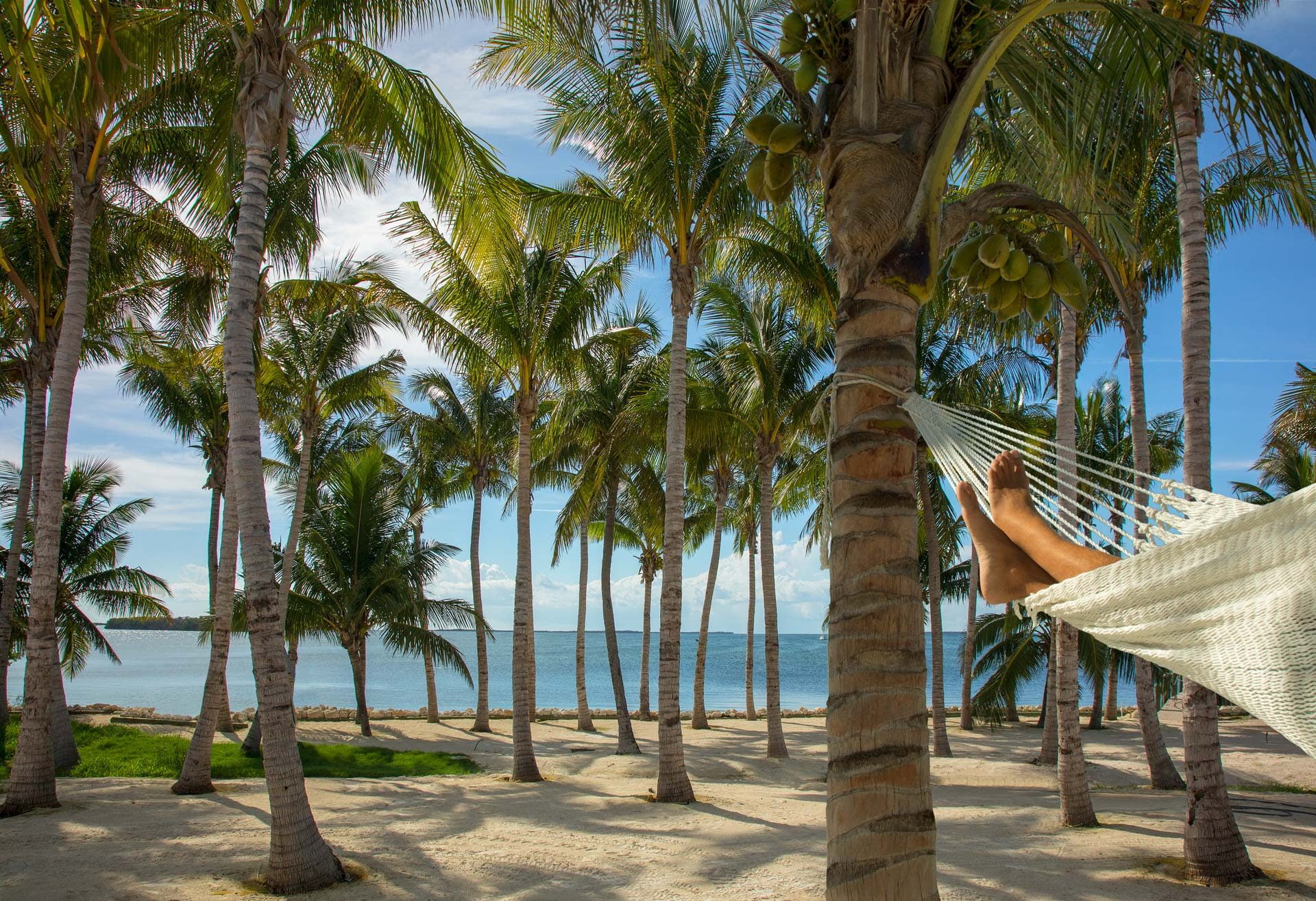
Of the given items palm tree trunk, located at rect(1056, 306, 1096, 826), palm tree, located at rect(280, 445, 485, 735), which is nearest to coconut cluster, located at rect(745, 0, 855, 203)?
palm tree trunk, located at rect(1056, 306, 1096, 826)

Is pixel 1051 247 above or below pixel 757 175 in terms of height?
below

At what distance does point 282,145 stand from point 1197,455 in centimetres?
742

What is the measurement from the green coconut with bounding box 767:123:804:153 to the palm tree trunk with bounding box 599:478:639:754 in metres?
13.2

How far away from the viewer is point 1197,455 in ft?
21.4

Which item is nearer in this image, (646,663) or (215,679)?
(215,679)

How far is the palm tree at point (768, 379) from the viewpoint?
44.6 feet

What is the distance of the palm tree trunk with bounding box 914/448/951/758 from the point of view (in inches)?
564

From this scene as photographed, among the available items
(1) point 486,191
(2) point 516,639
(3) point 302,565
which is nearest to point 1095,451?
(2) point 516,639

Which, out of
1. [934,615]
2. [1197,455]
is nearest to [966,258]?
[1197,455]

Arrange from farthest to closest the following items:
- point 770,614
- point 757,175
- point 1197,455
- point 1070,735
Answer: point 770,614, point 1070,735, point 1197,455, point 757,175

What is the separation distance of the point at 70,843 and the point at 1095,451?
18238 mm

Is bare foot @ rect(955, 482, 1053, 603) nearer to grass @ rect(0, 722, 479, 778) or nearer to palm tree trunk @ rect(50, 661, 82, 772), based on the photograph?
grass @ rect(0, 722, 479, 778)

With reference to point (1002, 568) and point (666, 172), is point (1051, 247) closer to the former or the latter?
point (1002, 568)

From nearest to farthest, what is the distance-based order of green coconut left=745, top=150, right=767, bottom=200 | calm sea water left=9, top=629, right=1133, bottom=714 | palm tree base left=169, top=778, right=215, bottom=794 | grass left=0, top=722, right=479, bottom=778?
1. green coconut left=745, top=150, right=767, bottom=200
2. palm tree base left=169, top=778, right=215, bottom=794
3. grass left=0, top=722, right=479, bottom=778
4. calm sea water left=9, top=629, right=1133, bottom=714
